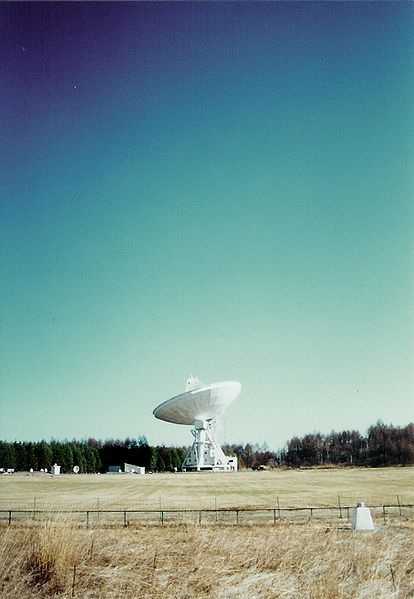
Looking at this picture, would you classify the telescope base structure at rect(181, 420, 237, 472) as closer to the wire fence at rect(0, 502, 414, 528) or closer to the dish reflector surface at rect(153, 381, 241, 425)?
the dish reflector surface at rect(153, 381, 241, 425)

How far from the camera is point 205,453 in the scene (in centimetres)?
10200

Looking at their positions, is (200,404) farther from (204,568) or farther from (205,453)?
(204,568)

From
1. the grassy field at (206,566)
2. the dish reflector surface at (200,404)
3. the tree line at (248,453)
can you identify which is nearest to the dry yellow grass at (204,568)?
the grassy field at (206,566)

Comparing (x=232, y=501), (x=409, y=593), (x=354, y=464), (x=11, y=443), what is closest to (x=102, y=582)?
(x=409, y=593)

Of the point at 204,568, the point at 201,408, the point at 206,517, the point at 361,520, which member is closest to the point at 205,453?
the point at 201,408

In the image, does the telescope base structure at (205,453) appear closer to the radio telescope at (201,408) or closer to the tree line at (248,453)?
the radio telescope at (201,408)

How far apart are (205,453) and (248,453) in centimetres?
9628

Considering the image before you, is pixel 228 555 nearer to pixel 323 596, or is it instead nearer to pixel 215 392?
pixel 323 596

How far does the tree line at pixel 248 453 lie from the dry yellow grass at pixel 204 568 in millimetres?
117838

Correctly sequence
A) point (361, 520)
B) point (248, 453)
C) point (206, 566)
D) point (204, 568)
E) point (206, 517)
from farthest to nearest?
1. point (248, 453)
2. point (206, 517)
3. point (361, 520)
4. point (206, 566)
5. point (204, 568)

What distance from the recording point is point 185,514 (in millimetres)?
29953

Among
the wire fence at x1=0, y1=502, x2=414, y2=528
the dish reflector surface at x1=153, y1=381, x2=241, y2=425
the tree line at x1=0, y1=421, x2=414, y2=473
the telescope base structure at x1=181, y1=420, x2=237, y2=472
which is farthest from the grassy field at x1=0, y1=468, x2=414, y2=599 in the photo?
the tree line at x1=0, y1=421, x2=414, y2=473

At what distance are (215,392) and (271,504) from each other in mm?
42789

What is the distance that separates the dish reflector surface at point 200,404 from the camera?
261 ft
